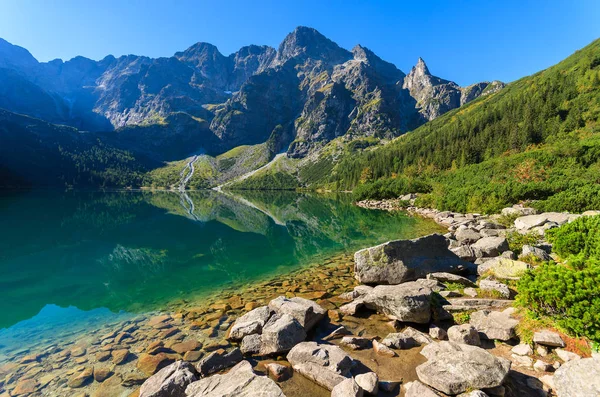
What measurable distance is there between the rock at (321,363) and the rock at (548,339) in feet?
18.3

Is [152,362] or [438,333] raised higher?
[152,362]

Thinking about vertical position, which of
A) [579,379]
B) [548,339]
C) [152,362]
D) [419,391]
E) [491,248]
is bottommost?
[548,339]

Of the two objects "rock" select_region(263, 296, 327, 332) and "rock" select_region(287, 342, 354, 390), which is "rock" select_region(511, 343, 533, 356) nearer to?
"rock" select_region(287, 342, 354, 390)

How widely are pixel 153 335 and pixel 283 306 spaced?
5.94 metres

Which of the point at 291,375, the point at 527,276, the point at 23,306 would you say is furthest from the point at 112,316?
the point at 527,276

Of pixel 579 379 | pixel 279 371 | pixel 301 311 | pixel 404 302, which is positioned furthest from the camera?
pixel 301 311

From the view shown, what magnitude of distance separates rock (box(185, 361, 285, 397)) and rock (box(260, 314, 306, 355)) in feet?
5.92

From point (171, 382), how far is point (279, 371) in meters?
3.10

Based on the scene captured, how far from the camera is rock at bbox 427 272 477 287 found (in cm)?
1390

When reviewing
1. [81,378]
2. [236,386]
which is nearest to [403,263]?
[236,386]

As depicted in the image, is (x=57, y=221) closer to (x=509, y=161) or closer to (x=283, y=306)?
(x=283, y=306)

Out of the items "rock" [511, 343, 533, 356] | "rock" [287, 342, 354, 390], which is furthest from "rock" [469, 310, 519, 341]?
"rock" [287, 342, 354, 390]

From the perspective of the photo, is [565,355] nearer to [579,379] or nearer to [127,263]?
[579,379]

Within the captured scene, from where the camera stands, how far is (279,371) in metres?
8.28
